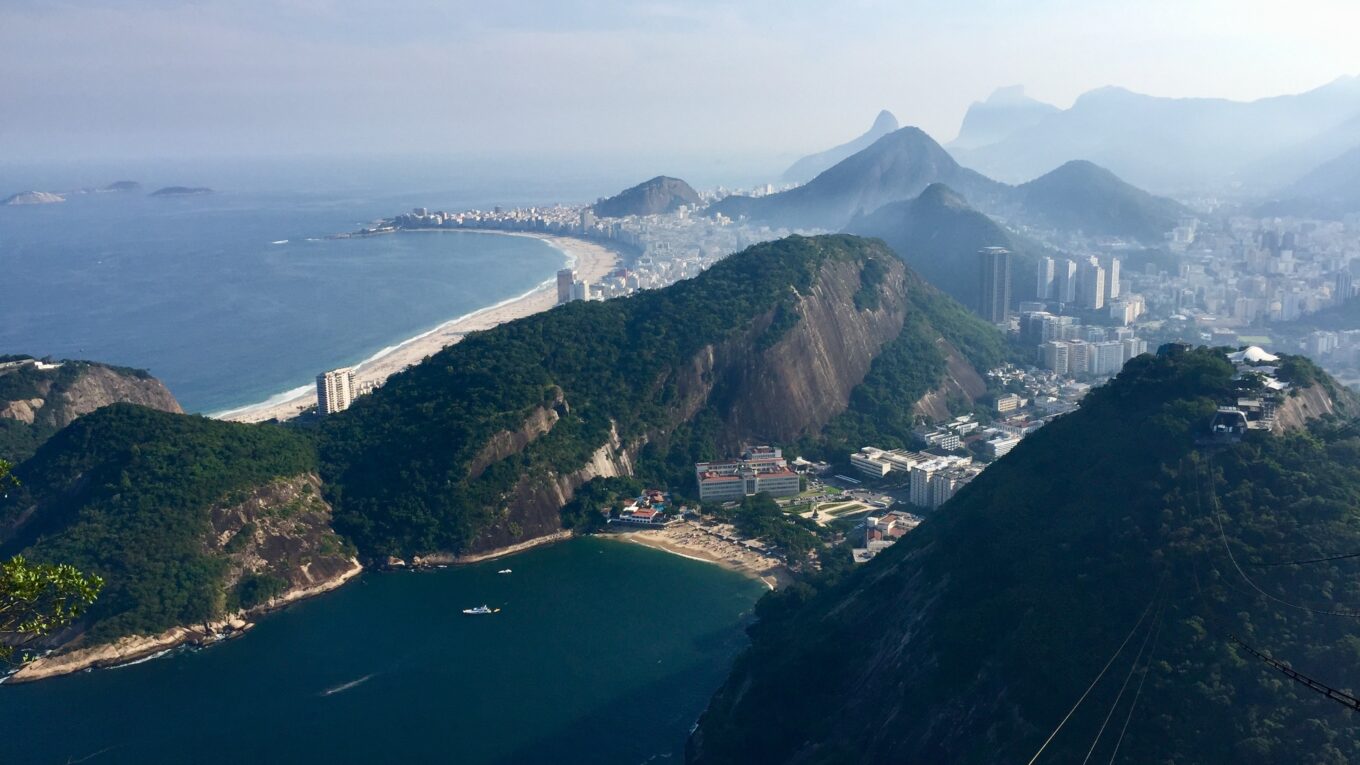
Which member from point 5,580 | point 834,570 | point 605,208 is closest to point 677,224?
point 605,208

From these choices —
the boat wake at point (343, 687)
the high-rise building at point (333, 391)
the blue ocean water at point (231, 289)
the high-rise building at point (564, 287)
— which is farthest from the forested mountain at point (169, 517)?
the high-rise building at point (564, 287)

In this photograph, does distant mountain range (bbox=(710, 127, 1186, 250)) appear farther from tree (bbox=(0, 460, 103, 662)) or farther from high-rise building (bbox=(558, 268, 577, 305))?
tree (bbox=(0, 460, 103, 662))

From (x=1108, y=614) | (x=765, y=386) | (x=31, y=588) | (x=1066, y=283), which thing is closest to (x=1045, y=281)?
(x=1066, y=283)

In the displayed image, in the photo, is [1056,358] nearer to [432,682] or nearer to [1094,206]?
[432,682]

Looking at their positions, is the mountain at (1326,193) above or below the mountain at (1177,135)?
below

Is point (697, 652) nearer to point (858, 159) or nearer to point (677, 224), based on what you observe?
point (677, 224)

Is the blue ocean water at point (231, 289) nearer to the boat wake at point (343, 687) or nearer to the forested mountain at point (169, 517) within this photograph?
the forested mountain at point (169, 517)
